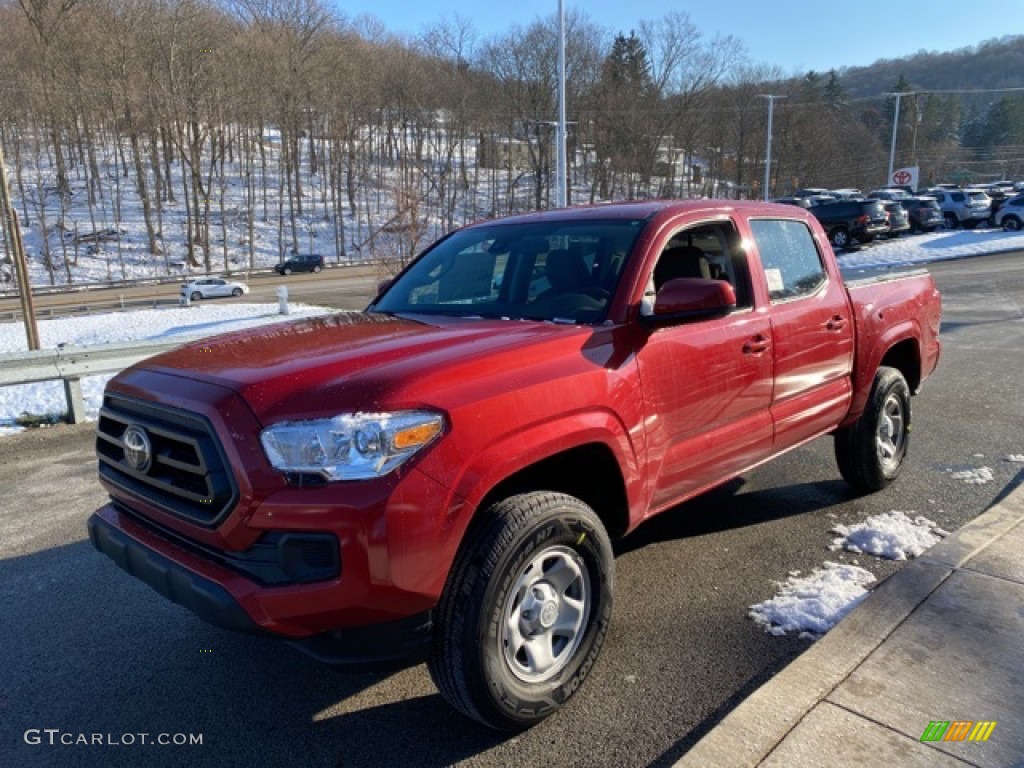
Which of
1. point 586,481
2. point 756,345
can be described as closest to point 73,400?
point 586,481

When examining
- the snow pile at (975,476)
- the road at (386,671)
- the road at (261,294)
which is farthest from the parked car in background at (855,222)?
the road at (386,671)

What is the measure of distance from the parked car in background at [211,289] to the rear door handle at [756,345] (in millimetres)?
37180

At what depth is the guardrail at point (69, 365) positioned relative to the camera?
748 centimetres

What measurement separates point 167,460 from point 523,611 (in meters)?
1.39

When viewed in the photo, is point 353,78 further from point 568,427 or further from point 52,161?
point 568,427

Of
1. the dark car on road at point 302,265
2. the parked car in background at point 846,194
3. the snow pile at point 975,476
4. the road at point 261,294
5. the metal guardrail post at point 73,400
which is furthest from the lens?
the dark car on road at point 302,265

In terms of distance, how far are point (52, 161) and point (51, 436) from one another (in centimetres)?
6723

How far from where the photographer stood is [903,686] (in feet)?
9.29

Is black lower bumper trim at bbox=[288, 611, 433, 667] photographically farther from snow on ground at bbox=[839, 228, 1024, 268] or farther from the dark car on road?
the dark car on road

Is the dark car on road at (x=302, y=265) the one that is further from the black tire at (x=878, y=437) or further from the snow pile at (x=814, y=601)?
the snow pile at (x=814, y=601)

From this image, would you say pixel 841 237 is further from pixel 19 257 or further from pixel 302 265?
pixel 302 265

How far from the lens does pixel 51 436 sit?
23.7 feet

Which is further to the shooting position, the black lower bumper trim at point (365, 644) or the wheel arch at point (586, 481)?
the wheel arch at point (586, 481)

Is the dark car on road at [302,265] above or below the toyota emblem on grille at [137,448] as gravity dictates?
below
